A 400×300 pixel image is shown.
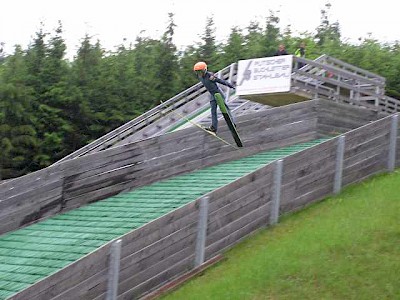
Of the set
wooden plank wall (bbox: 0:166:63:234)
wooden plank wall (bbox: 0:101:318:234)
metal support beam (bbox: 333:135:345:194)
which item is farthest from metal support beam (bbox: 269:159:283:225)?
wooden plank wall (bbox: 0:166:63:234)

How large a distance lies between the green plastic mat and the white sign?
16.0ft

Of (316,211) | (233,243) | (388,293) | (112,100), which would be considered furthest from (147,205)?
(112,100)

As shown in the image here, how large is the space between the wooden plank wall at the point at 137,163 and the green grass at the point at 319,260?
3622mm

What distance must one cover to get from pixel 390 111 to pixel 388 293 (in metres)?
14.2

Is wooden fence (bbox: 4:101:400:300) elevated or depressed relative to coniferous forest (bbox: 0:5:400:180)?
elevated

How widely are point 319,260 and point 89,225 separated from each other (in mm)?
4215

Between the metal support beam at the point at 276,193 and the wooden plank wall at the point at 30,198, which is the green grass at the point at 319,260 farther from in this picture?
the wooden plank wall at the point at 30,198

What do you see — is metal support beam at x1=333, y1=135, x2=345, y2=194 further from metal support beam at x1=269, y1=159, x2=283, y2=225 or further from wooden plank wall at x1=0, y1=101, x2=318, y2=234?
wooden plank wall at x1=0, y1=101, x2=318, y2=234

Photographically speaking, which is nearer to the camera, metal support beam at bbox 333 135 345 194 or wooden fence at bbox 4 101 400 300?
wooden fence at bbox 4 101 400 300

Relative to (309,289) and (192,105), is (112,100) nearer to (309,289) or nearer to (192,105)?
(192,105)

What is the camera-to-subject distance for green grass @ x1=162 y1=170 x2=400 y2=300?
8.75 meters

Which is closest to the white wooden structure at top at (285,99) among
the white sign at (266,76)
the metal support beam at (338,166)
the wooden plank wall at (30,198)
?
the white sign at (266,76)

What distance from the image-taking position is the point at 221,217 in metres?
Answer: 10.9

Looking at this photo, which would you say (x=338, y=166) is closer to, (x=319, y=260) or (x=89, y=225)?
(x=319, y=260)
